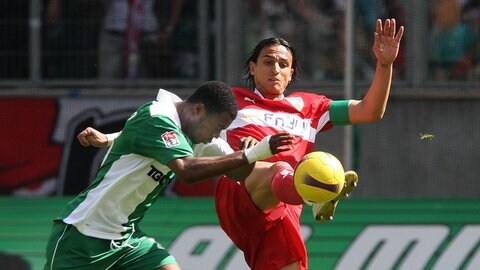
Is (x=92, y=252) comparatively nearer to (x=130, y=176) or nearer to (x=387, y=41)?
(x=130, y=176)

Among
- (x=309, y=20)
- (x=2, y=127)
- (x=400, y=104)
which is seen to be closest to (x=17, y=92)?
(x=2, y=127)

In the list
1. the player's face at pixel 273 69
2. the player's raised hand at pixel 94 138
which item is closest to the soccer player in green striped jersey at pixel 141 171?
the player's raised hand at pixel 94 138

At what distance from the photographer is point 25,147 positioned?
448 inches

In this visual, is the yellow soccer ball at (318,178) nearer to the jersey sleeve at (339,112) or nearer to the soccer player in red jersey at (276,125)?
the soccer player in red jersey at (276,125)

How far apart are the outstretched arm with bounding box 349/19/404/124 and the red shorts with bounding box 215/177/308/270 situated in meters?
0.70

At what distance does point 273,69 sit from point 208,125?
1.21m

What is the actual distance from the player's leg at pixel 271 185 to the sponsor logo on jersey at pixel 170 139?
712 millimetres

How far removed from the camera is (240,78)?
10953 millimetres

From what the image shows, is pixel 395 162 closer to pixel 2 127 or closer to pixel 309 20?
pixel 309 20

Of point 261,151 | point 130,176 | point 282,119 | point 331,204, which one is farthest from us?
point 282,119

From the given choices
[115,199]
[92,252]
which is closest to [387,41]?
[115,199]

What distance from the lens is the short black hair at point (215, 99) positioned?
568 centimetres

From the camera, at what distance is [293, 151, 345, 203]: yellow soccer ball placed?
591 centimetres

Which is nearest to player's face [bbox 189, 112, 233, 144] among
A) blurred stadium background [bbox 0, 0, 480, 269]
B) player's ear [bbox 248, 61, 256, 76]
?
player's ear [bbox 248, 61, 256, 76]
